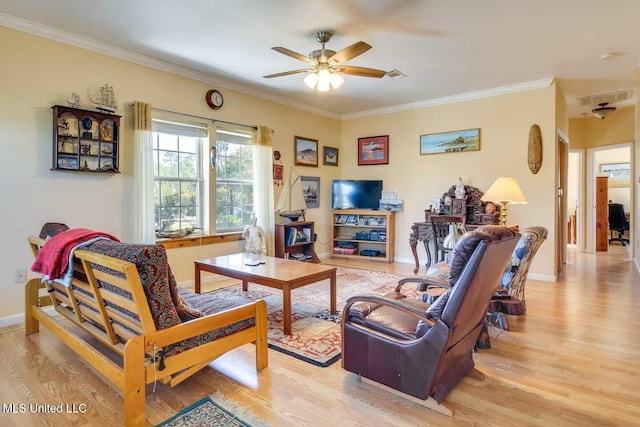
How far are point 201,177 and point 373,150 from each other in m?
3.14

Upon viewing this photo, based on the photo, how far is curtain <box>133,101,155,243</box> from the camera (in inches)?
151

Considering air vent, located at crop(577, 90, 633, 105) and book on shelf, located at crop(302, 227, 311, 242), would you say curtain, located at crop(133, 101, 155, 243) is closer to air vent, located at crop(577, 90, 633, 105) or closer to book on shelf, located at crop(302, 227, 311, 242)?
book on shelf, located at crop(302, 227, 311, 242)

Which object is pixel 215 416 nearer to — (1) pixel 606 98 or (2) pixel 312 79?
(2) pixel 312 79

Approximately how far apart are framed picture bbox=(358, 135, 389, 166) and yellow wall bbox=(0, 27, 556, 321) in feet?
0.34

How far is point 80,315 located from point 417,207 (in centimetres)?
489

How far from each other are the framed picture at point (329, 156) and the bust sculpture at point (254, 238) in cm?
215

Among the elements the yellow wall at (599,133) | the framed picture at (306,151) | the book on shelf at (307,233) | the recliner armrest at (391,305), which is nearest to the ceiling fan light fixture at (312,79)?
the recliner armrest at (391,305)

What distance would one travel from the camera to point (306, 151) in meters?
6.09

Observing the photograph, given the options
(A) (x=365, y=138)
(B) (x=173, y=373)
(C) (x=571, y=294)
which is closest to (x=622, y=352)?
(C) (x=571, y=294)

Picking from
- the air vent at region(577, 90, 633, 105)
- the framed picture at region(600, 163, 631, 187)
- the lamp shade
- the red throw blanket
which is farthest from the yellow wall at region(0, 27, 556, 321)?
the framed picture at region(600, 163, 631, 187)

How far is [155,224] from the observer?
13.6 ft

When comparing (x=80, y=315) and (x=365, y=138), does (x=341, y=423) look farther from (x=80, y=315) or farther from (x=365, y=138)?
(x=365, y=138)

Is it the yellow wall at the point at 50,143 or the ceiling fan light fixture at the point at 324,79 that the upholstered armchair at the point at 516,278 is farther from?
the yellow wall at the point at 50,143

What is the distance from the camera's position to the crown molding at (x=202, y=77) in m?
3.21
